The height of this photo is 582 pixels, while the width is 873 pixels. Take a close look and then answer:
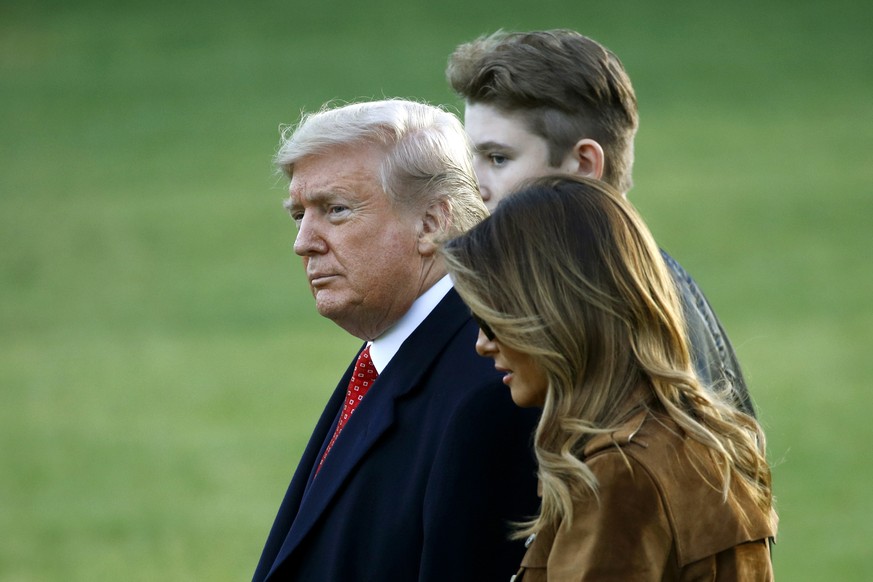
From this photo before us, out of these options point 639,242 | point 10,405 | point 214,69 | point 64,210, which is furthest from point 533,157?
point 214,69

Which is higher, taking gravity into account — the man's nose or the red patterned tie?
A: the man's nose

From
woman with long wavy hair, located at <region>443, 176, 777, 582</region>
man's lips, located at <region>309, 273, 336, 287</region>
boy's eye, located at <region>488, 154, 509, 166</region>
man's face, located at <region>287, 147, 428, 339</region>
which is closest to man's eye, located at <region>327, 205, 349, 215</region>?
man's face, located at <region>287, 147, 428, 339</region>

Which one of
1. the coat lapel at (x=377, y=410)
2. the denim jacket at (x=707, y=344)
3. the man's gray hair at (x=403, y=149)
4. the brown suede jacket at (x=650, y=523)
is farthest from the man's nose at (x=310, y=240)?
the brown suede jacket at (x=650, y=523)

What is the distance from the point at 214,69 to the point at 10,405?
1257 centimetres

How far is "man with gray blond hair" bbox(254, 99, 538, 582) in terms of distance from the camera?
Answer: 8.52 ft

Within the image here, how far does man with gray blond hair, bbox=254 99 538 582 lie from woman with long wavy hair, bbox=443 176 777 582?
23cm

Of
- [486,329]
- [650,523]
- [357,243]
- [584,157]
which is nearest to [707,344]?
[584,157]

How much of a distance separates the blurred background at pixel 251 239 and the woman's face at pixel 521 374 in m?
2.11

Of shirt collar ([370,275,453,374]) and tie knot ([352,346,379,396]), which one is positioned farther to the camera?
tie knot ([352,346,379,396])

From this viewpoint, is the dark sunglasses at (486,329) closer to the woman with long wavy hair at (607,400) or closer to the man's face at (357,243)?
the woman with long wavy hair at (607,400)

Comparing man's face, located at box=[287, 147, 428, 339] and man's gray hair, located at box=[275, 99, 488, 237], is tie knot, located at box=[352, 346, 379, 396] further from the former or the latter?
man's gray hair, located at box=[275, 99, 488, 237]

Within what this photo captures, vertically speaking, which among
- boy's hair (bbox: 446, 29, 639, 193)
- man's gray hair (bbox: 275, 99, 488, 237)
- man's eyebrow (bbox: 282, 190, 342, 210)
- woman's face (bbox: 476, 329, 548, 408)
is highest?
boy's hair (bbox: 446, 29, 639, 193)

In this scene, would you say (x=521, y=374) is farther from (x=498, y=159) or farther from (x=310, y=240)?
(x=498, y=159)

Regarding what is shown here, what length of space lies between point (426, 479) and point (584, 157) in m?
1.39
